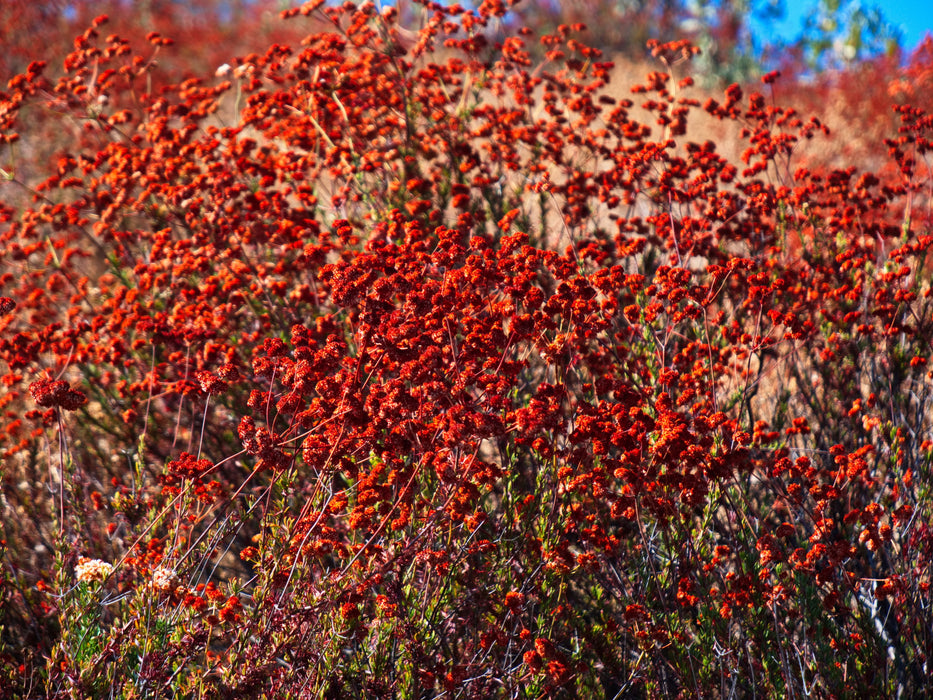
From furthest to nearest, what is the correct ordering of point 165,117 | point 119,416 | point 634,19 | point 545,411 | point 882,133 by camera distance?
point 634,19
point 882,133
point 165,117
point 119,416
point 545,411

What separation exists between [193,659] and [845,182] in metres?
3.71

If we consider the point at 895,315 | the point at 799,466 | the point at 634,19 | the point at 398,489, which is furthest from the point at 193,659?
the point at 634,19

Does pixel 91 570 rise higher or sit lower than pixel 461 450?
lower

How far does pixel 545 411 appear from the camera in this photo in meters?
2.46

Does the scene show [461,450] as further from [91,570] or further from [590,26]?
[590,26]

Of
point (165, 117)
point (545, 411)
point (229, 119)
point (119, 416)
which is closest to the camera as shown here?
point (545, 411)

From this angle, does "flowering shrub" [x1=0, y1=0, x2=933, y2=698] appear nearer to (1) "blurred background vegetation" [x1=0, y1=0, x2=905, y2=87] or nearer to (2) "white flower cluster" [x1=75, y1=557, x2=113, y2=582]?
(2) "white flower cluster" [x1=75, y1=557, x2=113, y2=582]

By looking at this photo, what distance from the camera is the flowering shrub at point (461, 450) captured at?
2539 millimetres

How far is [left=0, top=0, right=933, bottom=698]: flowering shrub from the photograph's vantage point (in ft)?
8.33

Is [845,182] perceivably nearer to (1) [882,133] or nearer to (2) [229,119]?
(1) [882,133]

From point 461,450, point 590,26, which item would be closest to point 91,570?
point 461,450

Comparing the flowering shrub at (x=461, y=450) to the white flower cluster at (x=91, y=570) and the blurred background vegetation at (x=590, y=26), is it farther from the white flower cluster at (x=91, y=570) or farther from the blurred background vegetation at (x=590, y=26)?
the blurred background vegetation at (x=590, y=26)

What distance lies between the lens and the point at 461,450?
257 centimetres

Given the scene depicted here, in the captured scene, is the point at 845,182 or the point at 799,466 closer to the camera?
the point at 799,466
